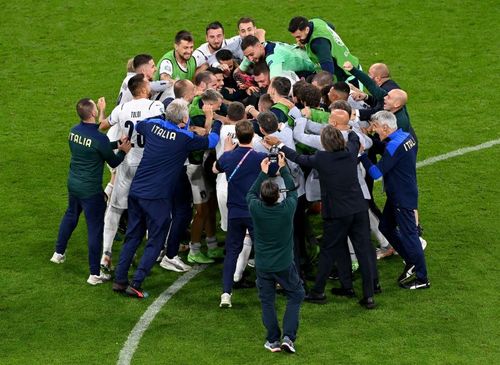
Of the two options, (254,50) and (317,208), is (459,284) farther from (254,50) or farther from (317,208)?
(254,50)

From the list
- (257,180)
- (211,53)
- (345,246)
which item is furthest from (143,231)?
(211,53)

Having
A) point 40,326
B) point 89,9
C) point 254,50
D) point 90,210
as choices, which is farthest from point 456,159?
point 89,9

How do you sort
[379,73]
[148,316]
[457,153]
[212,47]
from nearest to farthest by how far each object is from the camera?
[148,316] < [379,73] < [212,47] < [457,153]

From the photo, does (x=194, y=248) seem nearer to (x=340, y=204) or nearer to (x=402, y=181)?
(x=340, y=204)

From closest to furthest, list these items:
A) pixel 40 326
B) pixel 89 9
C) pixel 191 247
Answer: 1. pixel 40 326
2. pixel 191 247
3. pixel 89 9

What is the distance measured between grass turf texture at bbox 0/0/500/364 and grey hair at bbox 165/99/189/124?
1963 mm

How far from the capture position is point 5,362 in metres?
11.9

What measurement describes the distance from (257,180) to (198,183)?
96.6 inches

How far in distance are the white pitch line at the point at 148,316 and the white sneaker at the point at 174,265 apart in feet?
0.27

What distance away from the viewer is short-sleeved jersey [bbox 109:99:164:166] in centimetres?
1365

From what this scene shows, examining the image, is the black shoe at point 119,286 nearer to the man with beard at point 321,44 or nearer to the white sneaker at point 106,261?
the white sneaker at point 106,261

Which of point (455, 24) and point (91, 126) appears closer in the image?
point (91, 126)

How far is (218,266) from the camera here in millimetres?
14508

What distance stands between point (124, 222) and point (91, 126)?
2.24 meters
